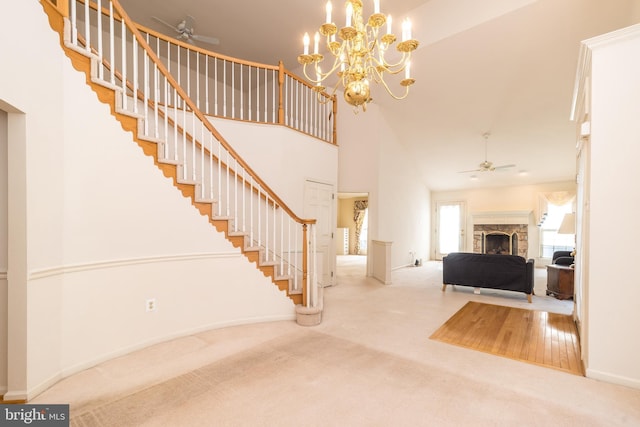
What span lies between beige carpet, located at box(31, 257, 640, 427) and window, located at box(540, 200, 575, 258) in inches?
285

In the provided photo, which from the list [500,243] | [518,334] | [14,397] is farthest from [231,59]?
[500,243]

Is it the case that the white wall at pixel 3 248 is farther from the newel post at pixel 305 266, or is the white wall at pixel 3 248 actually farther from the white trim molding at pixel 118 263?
the newel post at pixel 305 266

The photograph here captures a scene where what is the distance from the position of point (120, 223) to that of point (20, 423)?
145cm

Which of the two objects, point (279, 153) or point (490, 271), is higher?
Result: point (279, 153)

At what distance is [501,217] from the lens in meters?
8.82

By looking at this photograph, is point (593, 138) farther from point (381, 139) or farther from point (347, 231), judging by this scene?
point (347, 231)

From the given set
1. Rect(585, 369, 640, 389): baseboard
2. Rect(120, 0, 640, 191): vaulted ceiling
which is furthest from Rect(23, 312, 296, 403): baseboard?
Rect(120, 0, 640, 191): vaulted ceiling

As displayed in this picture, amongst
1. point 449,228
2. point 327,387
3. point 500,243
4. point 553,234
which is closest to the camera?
point 327,387

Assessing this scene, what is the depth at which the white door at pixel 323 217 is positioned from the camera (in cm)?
509

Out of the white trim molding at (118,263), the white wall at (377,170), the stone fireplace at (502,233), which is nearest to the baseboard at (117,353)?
the white trim molding at (118,263)

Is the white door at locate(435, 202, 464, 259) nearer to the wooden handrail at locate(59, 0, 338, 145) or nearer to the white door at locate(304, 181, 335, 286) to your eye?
the white door at locate(304, 181, 335, 286)

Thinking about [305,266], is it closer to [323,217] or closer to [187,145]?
[323,217]

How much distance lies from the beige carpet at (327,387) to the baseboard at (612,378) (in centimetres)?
7

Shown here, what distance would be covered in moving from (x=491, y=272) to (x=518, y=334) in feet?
5.89
